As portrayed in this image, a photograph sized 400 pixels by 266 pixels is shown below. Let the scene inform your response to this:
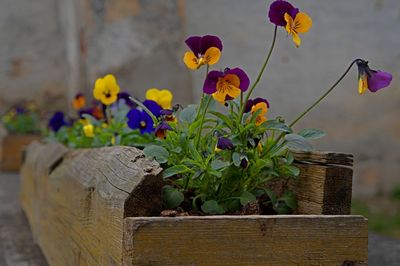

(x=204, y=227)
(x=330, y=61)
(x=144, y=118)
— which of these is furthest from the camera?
(x=330, y=61)

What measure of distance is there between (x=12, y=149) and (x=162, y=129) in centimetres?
372

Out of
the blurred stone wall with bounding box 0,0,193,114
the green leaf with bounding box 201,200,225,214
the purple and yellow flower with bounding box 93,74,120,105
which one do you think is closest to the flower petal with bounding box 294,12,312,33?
the green leaf with bounding box 201,200,225,214

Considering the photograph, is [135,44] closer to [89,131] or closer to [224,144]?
[89,131]

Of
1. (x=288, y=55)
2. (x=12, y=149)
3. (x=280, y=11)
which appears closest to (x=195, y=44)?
(x=280, y=11)

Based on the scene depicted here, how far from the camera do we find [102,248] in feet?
4.03

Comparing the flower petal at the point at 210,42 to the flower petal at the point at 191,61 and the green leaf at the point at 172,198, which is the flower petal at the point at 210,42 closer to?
the flower petal at the point at 191,61

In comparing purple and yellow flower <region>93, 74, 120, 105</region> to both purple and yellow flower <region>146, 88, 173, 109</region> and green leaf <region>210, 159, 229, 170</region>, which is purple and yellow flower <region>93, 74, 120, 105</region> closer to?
purple and yellow flower <region>146, 88, 173, 109</region>

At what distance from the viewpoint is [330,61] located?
390 cm

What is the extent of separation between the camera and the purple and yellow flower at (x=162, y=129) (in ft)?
4.25

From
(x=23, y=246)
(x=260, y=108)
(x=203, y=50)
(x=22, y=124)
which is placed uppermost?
(x=203, y=50)

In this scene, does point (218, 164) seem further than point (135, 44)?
No

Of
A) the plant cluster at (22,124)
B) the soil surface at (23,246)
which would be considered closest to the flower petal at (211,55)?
the soil surface at (23,246)

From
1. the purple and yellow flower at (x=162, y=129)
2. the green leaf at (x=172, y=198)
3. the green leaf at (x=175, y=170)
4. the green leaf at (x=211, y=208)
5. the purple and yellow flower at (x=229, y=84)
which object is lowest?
the green leaf at (x=211, y=208)

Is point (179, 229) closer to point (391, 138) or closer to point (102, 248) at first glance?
point (102, 248)
